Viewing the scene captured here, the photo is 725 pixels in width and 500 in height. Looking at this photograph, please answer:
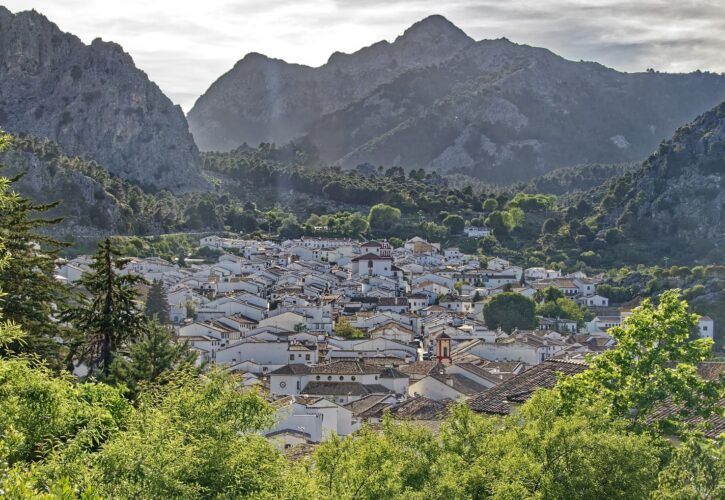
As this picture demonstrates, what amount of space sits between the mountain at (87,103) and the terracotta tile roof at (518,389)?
422ft

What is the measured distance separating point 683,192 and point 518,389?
114m

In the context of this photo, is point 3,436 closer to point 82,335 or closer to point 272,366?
point 82,335

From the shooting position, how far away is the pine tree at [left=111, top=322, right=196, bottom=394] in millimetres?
28795

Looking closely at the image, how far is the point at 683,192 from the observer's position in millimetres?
135250

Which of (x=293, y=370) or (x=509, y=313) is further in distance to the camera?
(x=509, y=313)

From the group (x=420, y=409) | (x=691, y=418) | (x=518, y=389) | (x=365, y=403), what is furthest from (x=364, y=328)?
(x=691, y=418)

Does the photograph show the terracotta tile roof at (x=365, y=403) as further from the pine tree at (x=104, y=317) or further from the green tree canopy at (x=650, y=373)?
the green tree canopy at (x=650, y=373)

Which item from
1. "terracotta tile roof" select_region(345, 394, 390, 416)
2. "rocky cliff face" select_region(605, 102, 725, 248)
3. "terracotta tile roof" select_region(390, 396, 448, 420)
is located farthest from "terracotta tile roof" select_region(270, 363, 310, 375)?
"rocky cliff face" select_region(605, 102, 725, 248)

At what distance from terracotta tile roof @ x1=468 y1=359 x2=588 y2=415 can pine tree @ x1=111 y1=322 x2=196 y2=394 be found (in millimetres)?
8111

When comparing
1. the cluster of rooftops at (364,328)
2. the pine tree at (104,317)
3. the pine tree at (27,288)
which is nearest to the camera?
the pine tree at (27,288)

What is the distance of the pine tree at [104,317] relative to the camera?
Answer: 31406 millimetres

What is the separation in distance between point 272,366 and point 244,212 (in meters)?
77.1

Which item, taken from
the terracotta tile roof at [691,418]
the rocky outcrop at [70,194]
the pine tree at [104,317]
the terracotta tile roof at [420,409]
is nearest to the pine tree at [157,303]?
the rocky outcrop at [70,194]

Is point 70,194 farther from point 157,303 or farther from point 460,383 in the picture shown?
point 460,383
